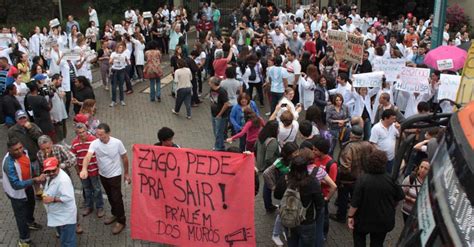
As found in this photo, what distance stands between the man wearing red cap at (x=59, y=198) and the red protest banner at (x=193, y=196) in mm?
871

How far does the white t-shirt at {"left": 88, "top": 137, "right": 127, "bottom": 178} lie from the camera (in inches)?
271

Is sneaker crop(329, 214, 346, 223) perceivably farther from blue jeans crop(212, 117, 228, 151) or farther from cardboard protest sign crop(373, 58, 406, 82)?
cardboard protest sign crop(373, 58, 406, 82)

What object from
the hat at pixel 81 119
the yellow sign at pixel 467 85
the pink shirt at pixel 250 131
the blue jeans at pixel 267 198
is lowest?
the blue jeans at pixel 267 198

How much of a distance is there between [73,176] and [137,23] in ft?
38.5

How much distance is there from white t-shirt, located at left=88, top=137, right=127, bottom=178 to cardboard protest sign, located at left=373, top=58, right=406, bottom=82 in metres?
5.92

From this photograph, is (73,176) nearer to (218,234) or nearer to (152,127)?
(152,127)

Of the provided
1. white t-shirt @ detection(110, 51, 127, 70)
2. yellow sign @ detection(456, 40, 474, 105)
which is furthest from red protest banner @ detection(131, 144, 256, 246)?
white t-shirt @ detection(110, 51, 127, 70)

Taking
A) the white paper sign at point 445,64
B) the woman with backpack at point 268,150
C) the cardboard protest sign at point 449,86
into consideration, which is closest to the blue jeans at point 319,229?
the woman with backpack at point 268,150

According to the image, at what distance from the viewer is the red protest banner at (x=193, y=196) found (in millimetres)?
6164

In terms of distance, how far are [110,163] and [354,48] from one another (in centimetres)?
722

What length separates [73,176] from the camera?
927cm

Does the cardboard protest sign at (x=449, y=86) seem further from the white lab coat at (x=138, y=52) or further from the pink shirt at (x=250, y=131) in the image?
the white lab coat at (x=138, y=52)

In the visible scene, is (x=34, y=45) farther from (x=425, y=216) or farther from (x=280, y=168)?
(x=425, y=216)

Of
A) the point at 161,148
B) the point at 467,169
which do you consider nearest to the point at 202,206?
the point at 161,148
